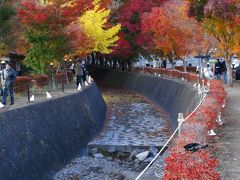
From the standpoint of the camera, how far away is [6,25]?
2180 cm

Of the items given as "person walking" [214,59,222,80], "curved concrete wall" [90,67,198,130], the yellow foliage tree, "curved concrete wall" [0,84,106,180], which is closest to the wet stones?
"curved concrete wall" [0,84,106,180]

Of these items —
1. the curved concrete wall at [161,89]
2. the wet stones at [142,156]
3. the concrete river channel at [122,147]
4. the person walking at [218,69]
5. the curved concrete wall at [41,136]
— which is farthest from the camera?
the person walking at [218,69]

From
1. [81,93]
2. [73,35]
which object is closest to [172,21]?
[73,35]

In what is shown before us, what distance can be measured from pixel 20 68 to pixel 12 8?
16160 mm

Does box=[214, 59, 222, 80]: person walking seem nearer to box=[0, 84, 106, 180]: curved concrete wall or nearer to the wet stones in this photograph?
box=[0, 84, 106, 180]: curved concrete wall

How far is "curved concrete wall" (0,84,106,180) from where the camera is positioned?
13000 millimetres

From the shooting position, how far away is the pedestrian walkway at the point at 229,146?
945 centimetres

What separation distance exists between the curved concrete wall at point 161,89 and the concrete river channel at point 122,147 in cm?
95

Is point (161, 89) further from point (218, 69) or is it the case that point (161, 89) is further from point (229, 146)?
point (229, 146)

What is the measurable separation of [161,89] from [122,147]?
50.4ft

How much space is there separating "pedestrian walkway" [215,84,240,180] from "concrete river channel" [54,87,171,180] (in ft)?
11.8

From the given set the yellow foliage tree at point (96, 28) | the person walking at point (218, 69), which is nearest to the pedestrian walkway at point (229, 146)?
the person walking at point (218, 69)

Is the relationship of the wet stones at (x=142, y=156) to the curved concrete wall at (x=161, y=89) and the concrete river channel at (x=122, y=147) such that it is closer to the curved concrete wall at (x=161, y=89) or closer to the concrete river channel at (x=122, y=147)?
the concrete river channel at (x=122, y=147)

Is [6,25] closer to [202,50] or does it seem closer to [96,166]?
[96,166]
